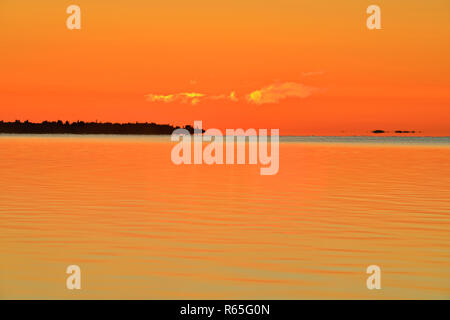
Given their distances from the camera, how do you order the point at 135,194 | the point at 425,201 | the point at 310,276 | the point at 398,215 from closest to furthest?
the point at 310,276 < the point at 398,215 < the point at 425,201 < the point at 135,194

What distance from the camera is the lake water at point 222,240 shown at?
48.1 ft

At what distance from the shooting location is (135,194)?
31719 millimetres

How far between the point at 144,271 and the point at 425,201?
1732 cm

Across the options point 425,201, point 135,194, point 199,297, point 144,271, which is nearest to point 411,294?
point 199,297

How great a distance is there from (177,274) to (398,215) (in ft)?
40.0

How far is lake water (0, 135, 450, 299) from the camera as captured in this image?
14656 mm

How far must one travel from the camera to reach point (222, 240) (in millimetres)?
19812

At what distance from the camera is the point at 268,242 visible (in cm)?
1961

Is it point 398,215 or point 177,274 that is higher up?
point 398,215
